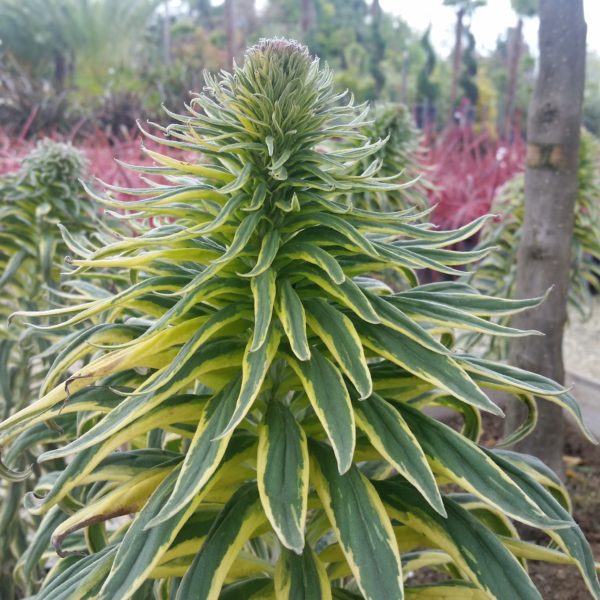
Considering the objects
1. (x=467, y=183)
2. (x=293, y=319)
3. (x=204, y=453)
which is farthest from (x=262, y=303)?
(x=467, y=183)

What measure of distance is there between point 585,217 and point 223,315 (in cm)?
183

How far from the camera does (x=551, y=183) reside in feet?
4.76

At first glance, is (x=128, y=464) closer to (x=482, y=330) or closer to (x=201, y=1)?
(x=482, y=330)

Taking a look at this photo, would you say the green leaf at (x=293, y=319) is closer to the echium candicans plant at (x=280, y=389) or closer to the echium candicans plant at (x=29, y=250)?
the echium candicans plant at (x=280, y=389)

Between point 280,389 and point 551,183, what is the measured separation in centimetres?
89

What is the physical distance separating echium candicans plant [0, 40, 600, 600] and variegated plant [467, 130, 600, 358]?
134 cm

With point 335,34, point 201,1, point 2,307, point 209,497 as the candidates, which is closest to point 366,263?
point 209,497

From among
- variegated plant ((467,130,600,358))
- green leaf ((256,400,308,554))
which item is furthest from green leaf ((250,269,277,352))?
variegated plant ((467,130,600,358))

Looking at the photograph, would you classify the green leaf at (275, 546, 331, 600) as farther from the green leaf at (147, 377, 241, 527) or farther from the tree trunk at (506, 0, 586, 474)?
the tree trunk at (506, 0, 586, 474)

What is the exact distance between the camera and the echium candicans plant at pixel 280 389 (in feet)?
2.23

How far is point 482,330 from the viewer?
77 centimetres

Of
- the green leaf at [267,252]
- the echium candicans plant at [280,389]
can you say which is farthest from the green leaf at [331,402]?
the green leaf at [267,252]

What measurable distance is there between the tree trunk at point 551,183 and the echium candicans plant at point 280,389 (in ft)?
2.08

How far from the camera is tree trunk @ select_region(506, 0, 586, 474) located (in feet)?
4.65
